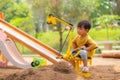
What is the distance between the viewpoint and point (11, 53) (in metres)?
7.57

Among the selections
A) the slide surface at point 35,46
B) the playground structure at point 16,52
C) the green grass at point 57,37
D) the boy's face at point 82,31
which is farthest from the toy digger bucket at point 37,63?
the green grass at point 57,37

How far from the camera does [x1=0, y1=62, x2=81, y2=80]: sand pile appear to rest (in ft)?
15.4

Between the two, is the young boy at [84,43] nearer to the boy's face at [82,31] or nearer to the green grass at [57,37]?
the boy's face at [82,31]

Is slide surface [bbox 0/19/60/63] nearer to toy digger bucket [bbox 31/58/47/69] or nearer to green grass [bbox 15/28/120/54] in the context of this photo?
toy digger bucket [bbox 31/58/47/69]

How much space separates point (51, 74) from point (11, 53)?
9.57ft

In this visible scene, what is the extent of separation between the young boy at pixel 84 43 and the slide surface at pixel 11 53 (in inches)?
86.9

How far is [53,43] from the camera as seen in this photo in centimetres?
2070

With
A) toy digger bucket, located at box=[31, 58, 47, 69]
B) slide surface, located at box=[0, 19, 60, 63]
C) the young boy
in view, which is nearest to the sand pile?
the young boy

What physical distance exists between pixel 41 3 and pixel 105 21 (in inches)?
175

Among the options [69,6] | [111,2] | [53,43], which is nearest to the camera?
[69,6]

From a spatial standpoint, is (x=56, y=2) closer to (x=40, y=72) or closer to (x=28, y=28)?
(x=28, y=28)

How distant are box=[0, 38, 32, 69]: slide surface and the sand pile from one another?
2137 mm

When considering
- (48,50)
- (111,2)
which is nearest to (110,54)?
(48,50)

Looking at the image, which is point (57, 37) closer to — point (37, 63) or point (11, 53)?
point (11, 53)
